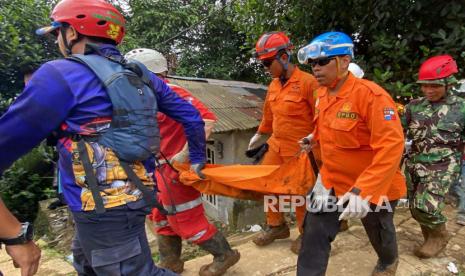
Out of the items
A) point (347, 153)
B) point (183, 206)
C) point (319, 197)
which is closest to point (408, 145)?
point (347, 153)

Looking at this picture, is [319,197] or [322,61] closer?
[322,61]

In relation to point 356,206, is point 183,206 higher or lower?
lower

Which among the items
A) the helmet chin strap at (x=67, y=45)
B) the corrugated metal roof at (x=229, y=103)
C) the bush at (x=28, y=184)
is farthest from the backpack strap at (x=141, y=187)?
the bush at (x=28, y=184)

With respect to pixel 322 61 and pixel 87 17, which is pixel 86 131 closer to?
pixel 87 17

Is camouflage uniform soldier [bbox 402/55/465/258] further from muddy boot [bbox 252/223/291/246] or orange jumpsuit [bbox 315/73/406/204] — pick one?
muddy boot [bbox 252/223/291/246]

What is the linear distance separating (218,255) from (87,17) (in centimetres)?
202

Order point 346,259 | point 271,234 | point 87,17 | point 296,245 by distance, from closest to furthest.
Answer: point 87,17, point 346,259, point 296,245, point 271,234

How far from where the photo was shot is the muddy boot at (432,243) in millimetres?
3307

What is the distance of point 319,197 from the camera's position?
2.64m

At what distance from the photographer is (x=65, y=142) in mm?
1738

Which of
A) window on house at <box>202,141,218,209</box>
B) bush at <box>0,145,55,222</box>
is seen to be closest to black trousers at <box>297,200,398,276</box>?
window on house at <box>202,141,218,209</box>

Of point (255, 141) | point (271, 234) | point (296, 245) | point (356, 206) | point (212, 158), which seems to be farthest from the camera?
point (212, 158)

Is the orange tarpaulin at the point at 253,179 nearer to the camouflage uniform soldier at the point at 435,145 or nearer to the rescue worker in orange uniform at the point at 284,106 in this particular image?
the rescue worker in orange uniform at the point at 284,106

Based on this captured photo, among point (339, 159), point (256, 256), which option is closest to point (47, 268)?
point (256, 256)
